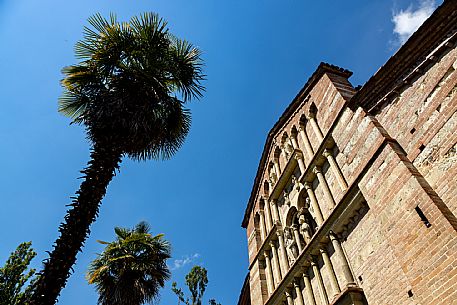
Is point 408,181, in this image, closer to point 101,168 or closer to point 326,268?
point 326,268

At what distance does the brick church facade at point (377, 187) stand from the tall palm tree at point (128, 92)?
4271 mm

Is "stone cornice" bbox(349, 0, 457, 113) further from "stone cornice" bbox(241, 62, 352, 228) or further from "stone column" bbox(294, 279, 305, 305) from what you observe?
"stone column" bbox(294, 279, 305, 305)

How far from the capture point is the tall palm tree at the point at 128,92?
8.16 metres

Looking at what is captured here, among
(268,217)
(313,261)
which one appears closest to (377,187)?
(313,261)

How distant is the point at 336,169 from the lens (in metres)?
8.96

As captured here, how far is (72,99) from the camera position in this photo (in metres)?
9.24

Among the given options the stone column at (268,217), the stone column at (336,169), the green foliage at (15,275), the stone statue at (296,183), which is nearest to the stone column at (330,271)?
the stone column at (336,169)

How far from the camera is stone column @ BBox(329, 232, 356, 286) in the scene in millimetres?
7526

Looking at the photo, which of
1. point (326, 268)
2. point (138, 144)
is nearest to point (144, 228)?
point (138, 144)

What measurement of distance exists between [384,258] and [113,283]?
10.8 meters

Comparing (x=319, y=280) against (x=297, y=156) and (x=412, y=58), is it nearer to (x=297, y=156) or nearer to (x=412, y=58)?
(x=297, y=156)

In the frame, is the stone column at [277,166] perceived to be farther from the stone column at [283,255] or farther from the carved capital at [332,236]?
the carved capital at [332,236]

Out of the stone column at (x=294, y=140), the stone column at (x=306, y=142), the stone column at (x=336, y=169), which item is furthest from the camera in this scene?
the stone column at (x=294, y=140)

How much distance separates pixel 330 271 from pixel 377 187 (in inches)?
106
